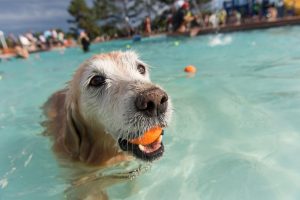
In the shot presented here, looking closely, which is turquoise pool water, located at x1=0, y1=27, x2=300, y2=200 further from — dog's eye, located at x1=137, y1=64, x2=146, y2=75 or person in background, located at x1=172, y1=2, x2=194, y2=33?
person in background, located at x1=172, y1=2, x2=194, y2=33

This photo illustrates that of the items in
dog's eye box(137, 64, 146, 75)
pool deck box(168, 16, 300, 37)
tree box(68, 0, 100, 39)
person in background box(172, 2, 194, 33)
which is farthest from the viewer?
tree box(68, 0, 100, 39)

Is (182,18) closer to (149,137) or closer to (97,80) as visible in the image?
(97,80)

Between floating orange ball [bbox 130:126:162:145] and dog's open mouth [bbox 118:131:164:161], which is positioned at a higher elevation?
floating orange ball [bbox 130:126:162:145]

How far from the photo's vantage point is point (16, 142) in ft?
19.1

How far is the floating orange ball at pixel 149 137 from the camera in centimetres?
320

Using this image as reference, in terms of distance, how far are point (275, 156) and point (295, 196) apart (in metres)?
0.86

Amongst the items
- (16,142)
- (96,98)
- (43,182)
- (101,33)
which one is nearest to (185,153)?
(96,98)

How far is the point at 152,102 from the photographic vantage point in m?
2.95

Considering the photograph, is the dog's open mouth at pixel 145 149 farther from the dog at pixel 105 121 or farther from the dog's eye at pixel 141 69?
the dog's eye at pixel 141 69

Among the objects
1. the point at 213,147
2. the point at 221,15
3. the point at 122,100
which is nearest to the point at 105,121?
the point at 122,100

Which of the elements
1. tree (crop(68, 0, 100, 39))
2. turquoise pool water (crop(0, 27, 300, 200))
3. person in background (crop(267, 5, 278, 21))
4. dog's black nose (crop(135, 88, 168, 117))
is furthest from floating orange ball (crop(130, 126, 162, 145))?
tree (crop(68, 0, 100, 39))

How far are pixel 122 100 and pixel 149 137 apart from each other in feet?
1.52

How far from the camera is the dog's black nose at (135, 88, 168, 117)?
287 centimetres

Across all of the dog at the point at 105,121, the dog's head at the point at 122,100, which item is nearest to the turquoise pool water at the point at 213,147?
the dog at the point at 105,121
